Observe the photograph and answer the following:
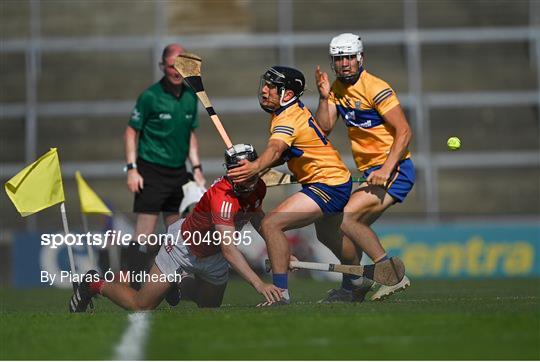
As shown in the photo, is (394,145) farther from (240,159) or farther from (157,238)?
(157,238)

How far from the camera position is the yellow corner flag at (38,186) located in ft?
32.6

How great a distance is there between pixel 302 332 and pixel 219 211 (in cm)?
208

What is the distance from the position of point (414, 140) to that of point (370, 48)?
252 centimetres

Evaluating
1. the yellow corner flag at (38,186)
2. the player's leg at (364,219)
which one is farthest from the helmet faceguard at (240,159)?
the yellow corner flag at (38,186)

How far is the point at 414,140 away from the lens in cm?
2284

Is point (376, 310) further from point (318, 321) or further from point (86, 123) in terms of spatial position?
point (86, 123)

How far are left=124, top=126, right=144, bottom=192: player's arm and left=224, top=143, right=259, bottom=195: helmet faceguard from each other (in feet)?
9.33

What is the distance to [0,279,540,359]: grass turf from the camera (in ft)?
21.6

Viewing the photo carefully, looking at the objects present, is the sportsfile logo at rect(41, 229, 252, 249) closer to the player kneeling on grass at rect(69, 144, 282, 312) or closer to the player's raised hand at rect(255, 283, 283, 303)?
the player kneeling on grass at rect(69, 144, 282, 312)

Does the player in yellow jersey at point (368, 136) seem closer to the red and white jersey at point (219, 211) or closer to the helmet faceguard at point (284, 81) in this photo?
the helmet faceguard at point (284, 81)

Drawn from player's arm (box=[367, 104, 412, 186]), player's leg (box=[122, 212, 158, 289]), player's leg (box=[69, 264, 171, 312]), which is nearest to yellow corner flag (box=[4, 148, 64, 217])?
player's leg (box=[122, 212, 158, 289])

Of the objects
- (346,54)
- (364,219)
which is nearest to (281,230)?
(364,219)

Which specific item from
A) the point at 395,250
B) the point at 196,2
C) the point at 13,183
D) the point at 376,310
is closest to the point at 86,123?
the point at 196,2

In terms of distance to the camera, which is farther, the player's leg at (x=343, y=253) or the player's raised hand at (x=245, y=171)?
the player's leg at (x=343, y=253)
